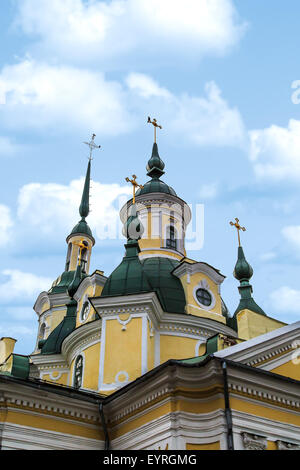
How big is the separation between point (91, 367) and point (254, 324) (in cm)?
559

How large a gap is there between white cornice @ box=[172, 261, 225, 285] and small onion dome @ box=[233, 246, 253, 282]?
226cm

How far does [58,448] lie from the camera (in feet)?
44.5

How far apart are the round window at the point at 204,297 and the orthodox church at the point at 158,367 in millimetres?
46

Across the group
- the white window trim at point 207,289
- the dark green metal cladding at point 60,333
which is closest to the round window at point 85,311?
the dark green metal cladding at point 60,333

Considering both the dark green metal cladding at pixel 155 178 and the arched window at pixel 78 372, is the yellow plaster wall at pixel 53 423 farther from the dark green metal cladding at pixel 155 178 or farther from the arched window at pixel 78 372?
the dark green metal cladding at pixel 155 178

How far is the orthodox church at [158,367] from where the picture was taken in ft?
41.8

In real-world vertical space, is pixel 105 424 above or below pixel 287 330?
below

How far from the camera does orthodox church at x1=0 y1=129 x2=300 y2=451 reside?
41.8 feet

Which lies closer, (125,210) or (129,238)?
(129,238)

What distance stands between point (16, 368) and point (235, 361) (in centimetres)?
603
